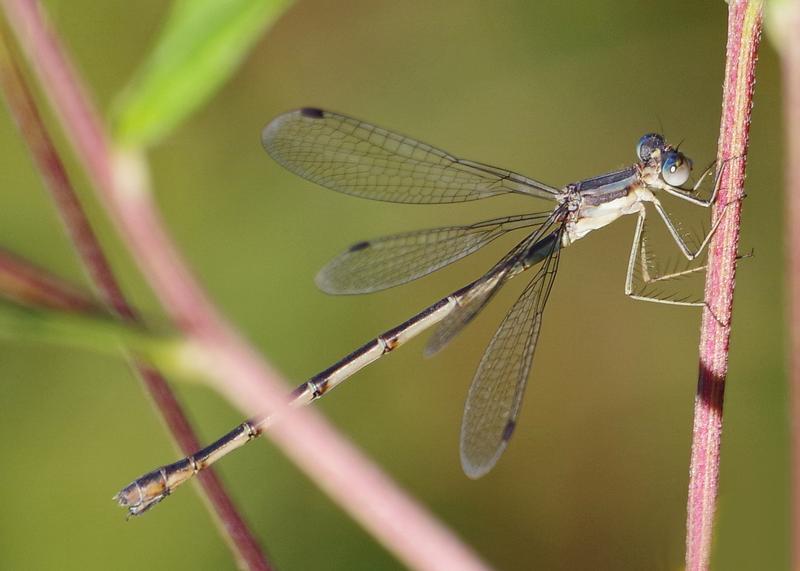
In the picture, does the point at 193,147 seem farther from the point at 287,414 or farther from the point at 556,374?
the point at 287,414

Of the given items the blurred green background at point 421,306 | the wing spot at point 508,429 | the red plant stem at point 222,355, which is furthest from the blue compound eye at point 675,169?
the red plant stem at point 222,355

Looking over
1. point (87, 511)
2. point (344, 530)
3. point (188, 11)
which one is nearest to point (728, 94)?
point (188, 11)

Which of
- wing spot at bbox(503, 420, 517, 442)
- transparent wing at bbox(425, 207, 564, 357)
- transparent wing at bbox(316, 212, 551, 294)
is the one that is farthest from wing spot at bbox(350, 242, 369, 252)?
wing spot at bbox(503, 420, 517, 442)

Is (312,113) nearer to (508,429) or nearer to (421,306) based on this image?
(508,429)

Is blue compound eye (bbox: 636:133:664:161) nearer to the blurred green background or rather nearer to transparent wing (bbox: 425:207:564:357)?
transparent wing (bbox: 425:207:564:357)

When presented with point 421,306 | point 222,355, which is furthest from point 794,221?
point 421,306

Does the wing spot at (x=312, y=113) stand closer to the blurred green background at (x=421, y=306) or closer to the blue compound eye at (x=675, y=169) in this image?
the blue compound eye at (x=675, y=169)
